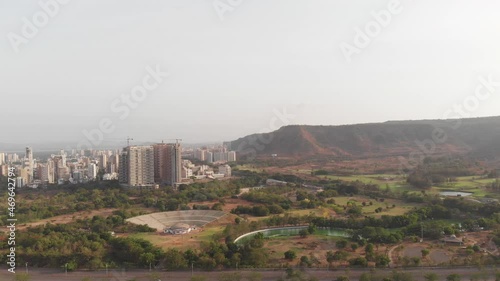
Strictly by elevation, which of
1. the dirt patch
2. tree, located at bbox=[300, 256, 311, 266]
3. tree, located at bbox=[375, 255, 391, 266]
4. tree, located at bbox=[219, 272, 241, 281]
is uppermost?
tree, located at bbox=[219, 272, 241, 281]

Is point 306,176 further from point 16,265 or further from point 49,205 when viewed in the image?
point 16,265

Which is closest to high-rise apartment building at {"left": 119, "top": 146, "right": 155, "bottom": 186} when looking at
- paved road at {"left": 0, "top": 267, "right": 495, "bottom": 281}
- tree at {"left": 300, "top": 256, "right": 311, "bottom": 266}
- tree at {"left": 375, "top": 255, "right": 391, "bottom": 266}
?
paved road at {"left": 0, "top": 267, "right": 495, "bottom": 281}

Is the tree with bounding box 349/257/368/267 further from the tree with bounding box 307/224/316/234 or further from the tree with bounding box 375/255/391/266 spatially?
the tree with bounding box 307/224/316/234

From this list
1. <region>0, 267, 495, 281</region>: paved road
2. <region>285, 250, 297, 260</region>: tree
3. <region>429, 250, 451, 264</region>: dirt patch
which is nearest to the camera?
<region>0, 267, 495, 281</region>: paved road

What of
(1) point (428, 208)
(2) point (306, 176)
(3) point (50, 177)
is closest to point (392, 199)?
(1) point (428, 208)

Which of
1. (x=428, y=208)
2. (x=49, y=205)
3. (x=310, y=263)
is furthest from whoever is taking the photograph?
(x=49, y=205)

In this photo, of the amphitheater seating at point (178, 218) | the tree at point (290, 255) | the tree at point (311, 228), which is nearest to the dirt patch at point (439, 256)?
the tree at point (290, 255)

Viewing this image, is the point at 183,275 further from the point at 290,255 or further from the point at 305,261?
the point at 305,261
